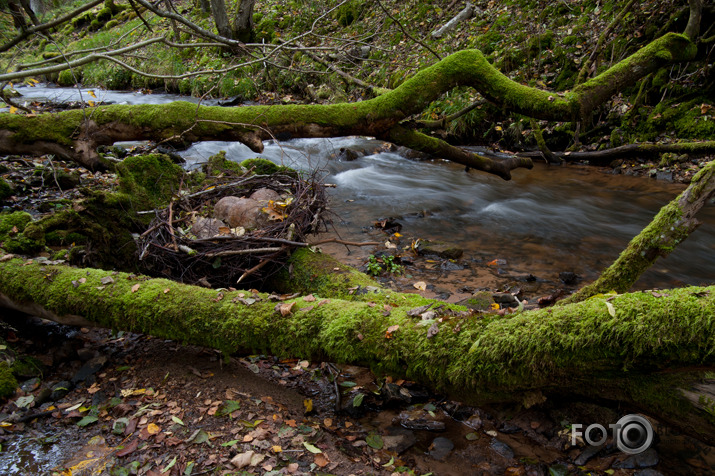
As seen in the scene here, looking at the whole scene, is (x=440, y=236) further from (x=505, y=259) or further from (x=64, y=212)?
(x=64, y=212)

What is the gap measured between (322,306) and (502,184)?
7290mm

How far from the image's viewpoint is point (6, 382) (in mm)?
3051

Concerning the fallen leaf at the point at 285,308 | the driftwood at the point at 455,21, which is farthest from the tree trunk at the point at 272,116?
the driftwood at the point at 455,21

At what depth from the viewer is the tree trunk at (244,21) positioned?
52.0ft

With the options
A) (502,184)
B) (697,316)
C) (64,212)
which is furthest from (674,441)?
(502,184)

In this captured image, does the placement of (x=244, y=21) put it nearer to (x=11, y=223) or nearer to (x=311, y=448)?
(x=11, y=223)

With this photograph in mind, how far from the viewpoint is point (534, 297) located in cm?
470

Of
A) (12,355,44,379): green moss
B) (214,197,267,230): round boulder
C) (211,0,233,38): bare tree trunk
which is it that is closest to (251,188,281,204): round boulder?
(214,197,267,230): round boulder

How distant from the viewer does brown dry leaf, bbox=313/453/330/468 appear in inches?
97.2

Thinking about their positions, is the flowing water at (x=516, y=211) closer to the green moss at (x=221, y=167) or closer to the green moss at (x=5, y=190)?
the green moss at (x=221, y=167)

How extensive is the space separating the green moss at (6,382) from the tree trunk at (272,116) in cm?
296

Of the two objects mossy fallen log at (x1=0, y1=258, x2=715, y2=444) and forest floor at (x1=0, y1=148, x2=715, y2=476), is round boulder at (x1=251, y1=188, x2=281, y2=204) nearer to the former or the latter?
mossy fallen log at (x1=0, y1=258, x2=715, y2=444)

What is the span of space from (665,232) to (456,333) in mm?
1897

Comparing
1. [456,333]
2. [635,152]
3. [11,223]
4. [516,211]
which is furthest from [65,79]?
[456,333]
